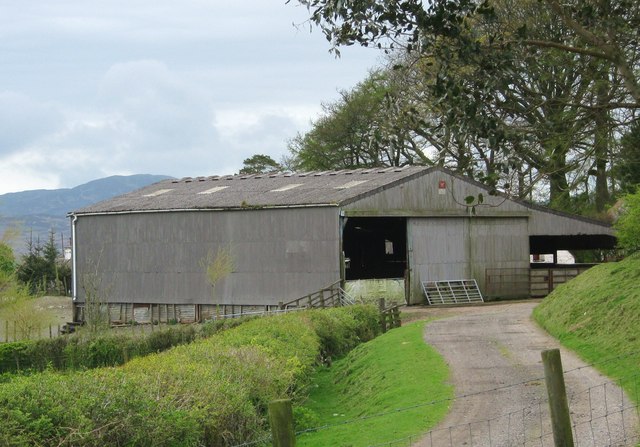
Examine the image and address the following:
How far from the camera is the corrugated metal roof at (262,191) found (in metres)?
39.4

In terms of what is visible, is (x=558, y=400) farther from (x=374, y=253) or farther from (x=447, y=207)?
(x=374, y=253)

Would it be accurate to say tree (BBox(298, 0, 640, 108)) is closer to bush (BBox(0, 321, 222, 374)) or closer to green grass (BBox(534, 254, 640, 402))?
green grass (BBox(534, 254, 640, 402))

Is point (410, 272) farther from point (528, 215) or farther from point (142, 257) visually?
point (142, 257)

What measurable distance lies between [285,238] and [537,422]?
26310 millimetres

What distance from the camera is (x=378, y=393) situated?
17.6m

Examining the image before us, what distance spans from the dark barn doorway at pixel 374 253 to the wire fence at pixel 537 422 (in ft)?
114

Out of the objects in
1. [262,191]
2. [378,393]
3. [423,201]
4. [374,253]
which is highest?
[262,191]

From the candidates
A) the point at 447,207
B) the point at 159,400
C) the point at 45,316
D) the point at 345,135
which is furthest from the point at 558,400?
the point at 345,135

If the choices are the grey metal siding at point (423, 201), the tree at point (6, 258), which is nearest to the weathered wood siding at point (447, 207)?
the grey metal siding at point (423, 201)

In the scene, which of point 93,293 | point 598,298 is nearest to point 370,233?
point 93,293

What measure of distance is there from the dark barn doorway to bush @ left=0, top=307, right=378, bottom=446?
1282 inches

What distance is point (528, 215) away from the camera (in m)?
42.3

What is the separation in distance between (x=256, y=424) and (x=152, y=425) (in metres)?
2.48

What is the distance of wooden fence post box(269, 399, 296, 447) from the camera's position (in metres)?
7.69
